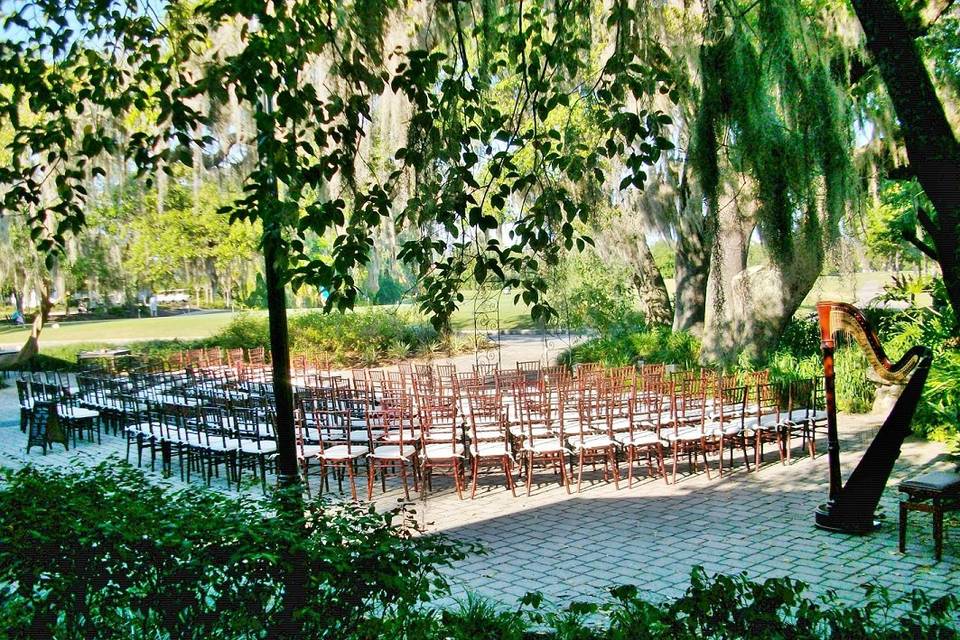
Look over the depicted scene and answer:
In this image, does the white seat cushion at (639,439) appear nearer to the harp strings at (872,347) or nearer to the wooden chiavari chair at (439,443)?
the wooden chiavari chair at (439,443)

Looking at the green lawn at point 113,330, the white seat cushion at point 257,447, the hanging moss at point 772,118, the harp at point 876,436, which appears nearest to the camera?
the hanging moss at point 772,118

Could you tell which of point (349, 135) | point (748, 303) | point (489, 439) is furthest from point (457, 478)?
point (748, 303)

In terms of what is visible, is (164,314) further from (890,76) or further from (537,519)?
(890,76)

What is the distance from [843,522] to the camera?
718 centimetres

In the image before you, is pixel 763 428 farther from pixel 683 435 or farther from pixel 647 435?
pixel 647 435

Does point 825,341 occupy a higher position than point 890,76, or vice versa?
point 890,76

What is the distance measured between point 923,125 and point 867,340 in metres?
3.30

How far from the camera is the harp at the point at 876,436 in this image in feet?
21.8

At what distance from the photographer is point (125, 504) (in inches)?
163

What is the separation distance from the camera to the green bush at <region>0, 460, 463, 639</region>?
3.31 m

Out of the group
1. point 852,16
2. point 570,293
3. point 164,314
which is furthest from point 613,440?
point 164,314

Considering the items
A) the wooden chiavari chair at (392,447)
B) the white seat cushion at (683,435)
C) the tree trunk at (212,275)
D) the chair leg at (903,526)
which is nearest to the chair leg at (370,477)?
the wooden chiavari chair at (392,447)

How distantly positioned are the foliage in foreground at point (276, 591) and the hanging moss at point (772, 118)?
3.82 meters

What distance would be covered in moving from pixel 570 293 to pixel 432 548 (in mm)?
15614
